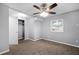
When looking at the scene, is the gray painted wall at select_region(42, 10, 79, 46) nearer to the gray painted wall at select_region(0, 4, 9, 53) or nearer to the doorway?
the gray painted wall at select_region(0, 4, 9, 53)

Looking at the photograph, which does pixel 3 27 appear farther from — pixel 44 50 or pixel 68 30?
pixel 68 30

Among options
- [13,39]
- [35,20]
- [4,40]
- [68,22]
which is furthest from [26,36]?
[68,22]

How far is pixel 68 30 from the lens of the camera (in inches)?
126

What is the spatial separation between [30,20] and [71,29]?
2.55 metres

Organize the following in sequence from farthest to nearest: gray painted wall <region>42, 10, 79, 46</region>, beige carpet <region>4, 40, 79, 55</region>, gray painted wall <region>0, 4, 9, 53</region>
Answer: gray painted wall <region>42, 10, 79, 46</region> < gray painted wall <region>0, 4, 9, 53</region> < beige carpet <region>4, 40, 79, 55</region>

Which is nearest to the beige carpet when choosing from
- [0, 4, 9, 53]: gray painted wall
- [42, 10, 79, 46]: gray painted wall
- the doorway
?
Answer: [0, 4, 9, 53]: gray painted wall

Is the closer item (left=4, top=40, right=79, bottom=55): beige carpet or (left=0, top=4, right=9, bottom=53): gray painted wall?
(left=4, top=40, right=79, bottom=55): beige carpet

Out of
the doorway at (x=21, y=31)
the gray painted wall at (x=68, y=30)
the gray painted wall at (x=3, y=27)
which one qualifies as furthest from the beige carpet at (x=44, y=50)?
the doorway at (x=21, y=31)

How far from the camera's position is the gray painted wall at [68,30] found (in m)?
2.86

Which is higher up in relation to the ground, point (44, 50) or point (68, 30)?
point (68, 30)

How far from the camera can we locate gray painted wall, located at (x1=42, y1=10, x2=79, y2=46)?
113 inches

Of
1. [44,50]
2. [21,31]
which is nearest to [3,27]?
[44,50]

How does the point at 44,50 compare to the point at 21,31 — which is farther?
the point at 21,31

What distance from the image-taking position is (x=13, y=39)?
3.28m
